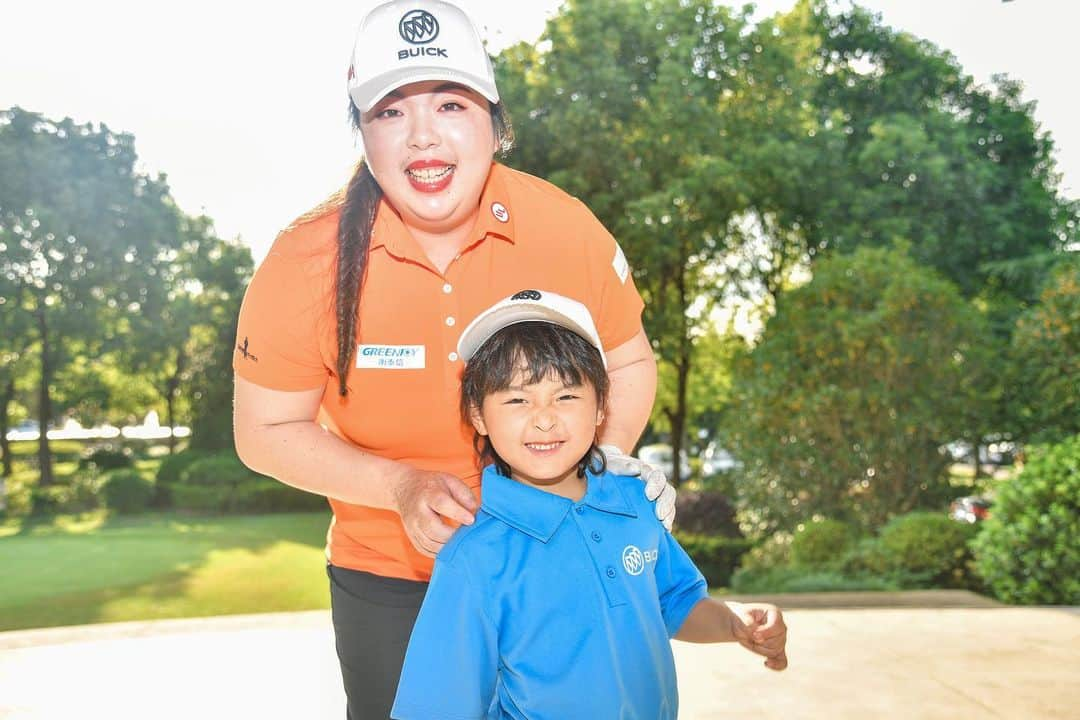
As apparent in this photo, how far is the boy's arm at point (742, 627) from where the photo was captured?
4.96 feet

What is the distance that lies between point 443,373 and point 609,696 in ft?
1.75

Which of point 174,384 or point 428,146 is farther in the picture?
point 174,384

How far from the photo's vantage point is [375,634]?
1715mm

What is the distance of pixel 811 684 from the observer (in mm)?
4145

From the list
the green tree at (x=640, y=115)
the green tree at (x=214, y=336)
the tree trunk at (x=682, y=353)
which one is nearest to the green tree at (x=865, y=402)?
the green tree at (x=640, y=115)

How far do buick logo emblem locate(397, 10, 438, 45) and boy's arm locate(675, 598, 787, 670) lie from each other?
867mm

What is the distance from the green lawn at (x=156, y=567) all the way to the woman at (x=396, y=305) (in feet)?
30.1

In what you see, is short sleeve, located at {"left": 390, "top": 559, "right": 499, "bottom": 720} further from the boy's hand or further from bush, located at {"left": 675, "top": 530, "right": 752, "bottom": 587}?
bush, located at {"left": 675, "top": 530, "right": 752, "bottom": 587}

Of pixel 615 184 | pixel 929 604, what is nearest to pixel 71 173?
pixel 615 184

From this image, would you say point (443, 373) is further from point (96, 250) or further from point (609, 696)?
point (96, 250)

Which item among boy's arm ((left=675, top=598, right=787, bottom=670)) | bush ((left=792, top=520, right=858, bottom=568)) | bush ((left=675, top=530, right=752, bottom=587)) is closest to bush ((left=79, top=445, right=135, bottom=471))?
bush ((left=675, top=530, right=752, bottom=587))

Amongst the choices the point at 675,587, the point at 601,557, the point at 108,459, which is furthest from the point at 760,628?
the point at 108,459

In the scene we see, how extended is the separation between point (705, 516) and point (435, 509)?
9554mm

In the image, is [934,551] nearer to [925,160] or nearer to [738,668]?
[738,668]
